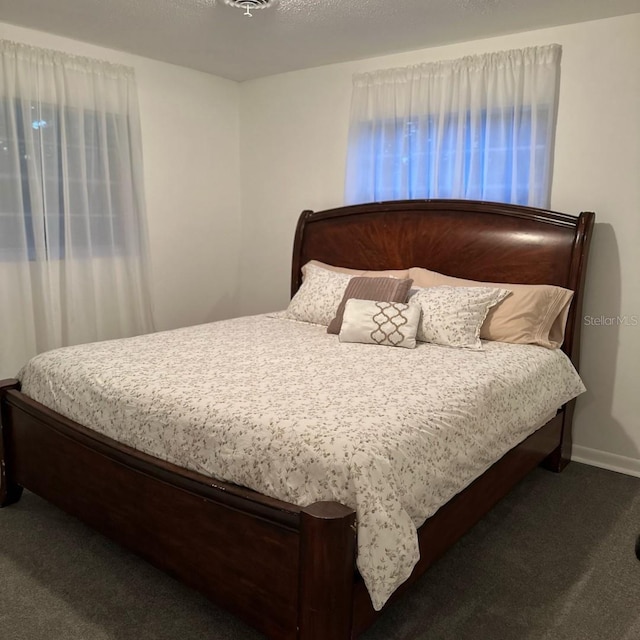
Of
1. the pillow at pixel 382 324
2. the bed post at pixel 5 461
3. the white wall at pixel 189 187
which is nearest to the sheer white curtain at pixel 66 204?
the white wall at pixel 189 187

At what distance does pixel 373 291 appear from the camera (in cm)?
317

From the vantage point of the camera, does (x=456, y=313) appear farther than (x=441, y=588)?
Yes

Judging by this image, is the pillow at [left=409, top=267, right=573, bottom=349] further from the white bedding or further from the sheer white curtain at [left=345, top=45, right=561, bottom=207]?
the sheer white curtain at [left=345, top=45, right=561, bottom=207]

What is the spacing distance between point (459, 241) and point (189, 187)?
6.74ft

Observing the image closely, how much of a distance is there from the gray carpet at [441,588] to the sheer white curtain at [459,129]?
5.79 feet

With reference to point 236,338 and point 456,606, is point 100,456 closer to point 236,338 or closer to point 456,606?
point 236,338

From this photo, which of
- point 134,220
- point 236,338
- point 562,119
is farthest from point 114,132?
point 562,119

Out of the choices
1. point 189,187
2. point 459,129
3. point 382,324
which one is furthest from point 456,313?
point 189,187

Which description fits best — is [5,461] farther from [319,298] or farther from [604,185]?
[604,185]

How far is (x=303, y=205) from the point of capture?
4.30m

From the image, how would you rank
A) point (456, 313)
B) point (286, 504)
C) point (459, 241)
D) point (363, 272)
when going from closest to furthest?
point (286, 504) < point (456, 313) < point (459, 241) < point (363, 272)

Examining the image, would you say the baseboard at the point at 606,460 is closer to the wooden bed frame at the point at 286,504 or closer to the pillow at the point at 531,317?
the wooden bed frame at the point at 286,504

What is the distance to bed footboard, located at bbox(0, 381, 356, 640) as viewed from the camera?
60.8 inches

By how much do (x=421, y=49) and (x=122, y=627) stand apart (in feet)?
11.1
